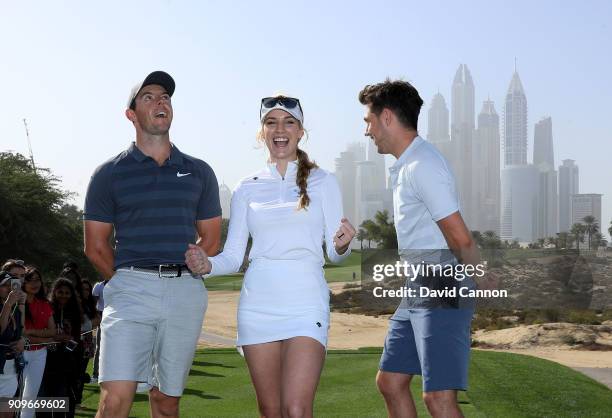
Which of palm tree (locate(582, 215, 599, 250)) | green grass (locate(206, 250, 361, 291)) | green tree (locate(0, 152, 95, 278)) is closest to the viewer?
green tree (locate(0, 152, 95, 278))

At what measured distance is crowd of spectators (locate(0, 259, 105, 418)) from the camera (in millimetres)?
9000

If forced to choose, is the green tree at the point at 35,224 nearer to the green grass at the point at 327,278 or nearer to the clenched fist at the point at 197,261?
the clenched fist at the point at 197,261

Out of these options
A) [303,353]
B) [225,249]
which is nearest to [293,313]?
[303,353]

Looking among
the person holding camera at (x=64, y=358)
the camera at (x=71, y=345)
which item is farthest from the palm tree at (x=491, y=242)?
the camera at (x=71, y=345)

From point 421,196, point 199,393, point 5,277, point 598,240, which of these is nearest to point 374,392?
point 199,393

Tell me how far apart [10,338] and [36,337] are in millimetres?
717

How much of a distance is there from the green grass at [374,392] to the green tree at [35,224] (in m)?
29.0

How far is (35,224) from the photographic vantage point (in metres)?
47.4

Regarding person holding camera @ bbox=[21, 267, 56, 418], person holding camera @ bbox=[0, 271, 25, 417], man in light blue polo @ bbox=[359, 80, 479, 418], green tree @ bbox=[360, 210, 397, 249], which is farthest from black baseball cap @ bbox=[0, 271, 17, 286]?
green tree @ bbox=[360, 210, 397, 249]

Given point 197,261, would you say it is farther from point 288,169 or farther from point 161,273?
point 288,169

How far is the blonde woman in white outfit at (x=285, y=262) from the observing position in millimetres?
4852

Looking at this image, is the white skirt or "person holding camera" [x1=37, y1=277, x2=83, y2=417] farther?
"person holding camera" [x1=37, y1=277, x2=83, y2=417]

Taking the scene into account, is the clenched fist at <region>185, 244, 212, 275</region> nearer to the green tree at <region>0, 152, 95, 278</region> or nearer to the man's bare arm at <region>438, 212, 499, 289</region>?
the man's bare arm at <region>438, 212, 499, 289</region>

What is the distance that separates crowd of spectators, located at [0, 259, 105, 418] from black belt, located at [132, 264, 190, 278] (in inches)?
165
